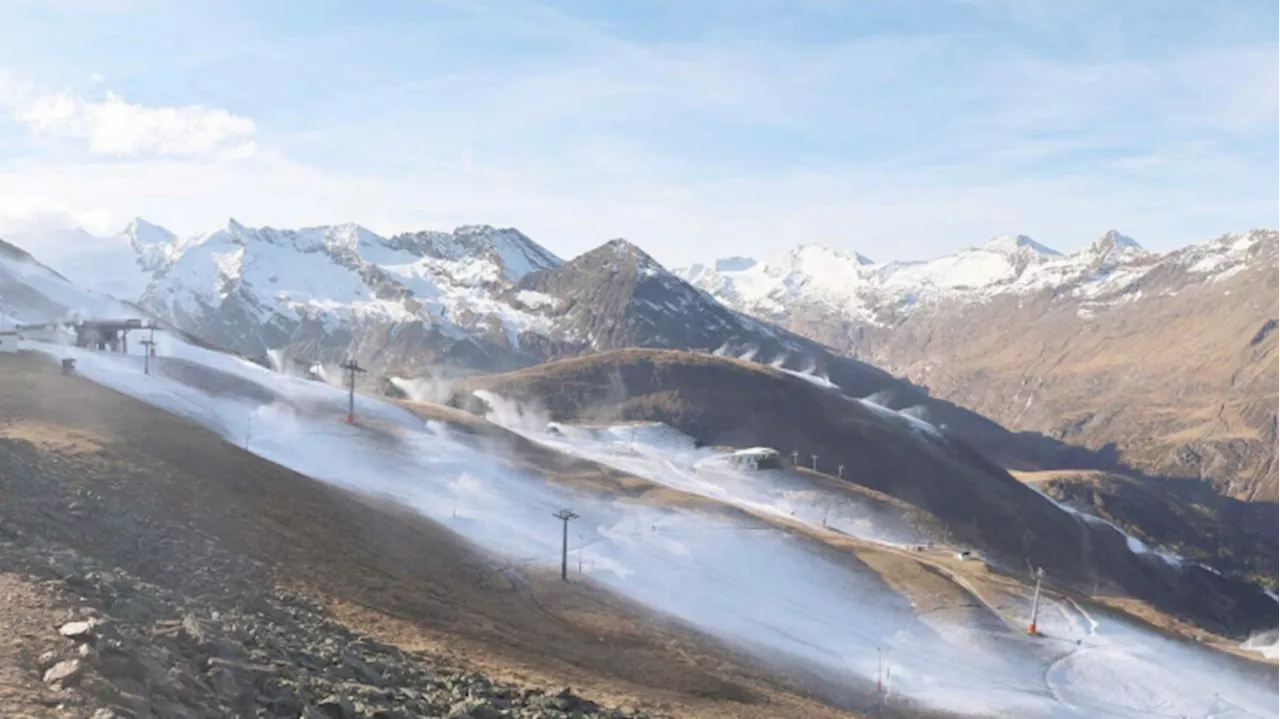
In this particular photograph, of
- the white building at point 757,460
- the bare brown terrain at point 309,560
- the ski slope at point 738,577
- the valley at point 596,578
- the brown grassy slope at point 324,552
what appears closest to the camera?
the bare brown terrain at point 309,560

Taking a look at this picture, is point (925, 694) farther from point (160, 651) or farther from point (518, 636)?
point (160, 651)

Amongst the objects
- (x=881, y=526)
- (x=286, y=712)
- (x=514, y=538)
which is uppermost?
(x=286, y=712)

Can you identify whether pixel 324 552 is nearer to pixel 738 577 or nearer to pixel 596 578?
pixel 596 578

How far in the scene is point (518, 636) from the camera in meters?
44.0

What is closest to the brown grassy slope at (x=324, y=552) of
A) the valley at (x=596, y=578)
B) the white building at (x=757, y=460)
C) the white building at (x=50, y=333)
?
the valley at (x=596, y=578)

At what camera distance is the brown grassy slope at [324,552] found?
3606cm

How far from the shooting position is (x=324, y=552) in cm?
4622

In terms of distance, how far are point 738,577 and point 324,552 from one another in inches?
1668

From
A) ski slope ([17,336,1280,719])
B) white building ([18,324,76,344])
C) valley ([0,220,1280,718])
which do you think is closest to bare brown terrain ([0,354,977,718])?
valley ([0,220,1280,718])

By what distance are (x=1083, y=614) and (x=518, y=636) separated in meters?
66.2

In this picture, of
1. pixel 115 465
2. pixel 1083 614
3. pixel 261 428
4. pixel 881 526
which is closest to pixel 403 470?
pixel 261 428

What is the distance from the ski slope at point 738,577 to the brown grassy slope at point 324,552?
9.82 m

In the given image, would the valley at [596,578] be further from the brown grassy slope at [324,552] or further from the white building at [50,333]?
the white building at [50,333]

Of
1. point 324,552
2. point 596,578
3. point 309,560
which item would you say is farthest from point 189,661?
point 596,578
